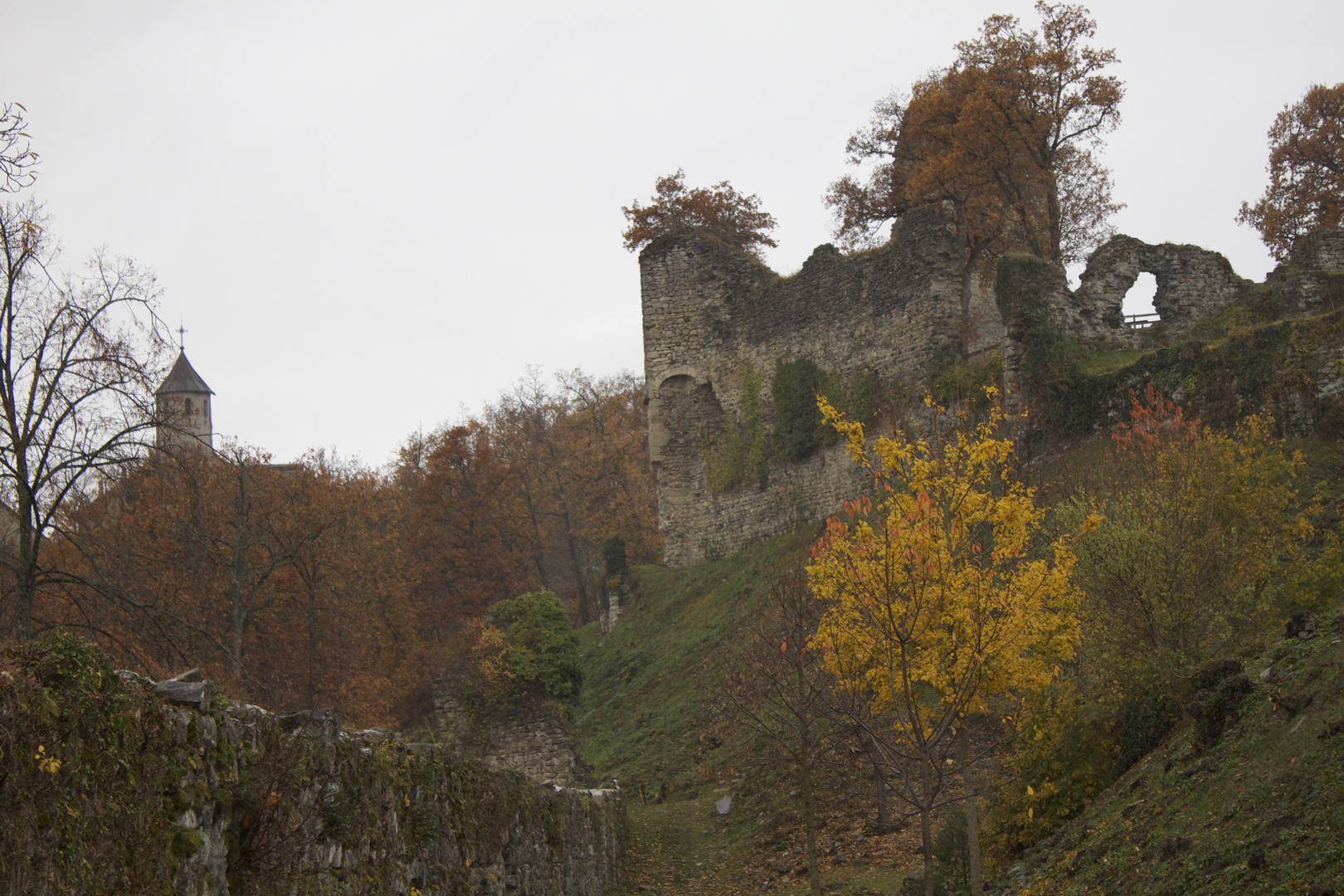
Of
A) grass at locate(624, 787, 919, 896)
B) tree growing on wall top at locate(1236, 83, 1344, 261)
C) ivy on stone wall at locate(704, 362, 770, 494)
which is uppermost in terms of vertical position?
tree growing on wall top at locate(1236, 83, 1344, 261)

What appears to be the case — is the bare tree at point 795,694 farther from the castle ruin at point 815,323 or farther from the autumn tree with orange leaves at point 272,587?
the castle ruin at point 815,323

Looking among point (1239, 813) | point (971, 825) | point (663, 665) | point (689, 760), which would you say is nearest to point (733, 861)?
point (689, 760)

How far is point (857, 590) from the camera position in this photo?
8.79 metres

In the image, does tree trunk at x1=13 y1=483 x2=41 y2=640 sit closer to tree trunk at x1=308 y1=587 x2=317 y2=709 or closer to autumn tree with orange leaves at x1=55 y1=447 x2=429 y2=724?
autumn tree with orange leaves at x1=55 y1=447 x2=429 y2=724

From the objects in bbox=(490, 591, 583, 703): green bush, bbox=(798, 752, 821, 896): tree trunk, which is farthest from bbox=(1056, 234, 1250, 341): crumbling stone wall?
bbox=(798, 752, 821, 896): tree trunk

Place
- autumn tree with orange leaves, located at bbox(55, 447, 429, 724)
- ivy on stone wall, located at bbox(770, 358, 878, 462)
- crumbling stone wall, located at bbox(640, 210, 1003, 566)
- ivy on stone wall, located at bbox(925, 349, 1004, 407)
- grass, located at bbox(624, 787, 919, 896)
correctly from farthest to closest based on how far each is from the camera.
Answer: ivy on stone wall, located at bbox(770, 358, 878, 462) < crumbling stone wall, located at bbox(640, 210, 1003, 566) < ivy on stone wall, located at bbox(925, 349, 1004, 407) < autumn tree with orange leaves, located at bbox(55, 447, 429, 724) < grass, located at bbox(624, 787, 919, 896)

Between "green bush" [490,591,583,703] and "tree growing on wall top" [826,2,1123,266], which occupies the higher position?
"tree growing on wall top" [826,2,1123,266]

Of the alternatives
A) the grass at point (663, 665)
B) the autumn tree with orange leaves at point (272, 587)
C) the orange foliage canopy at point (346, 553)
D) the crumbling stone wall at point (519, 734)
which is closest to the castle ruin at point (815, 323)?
the grass at point (663, 665)

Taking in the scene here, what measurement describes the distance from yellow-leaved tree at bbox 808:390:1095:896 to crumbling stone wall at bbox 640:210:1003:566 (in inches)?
584

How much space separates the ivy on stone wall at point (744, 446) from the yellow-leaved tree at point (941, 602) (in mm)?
17262

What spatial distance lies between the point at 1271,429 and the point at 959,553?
414 inches

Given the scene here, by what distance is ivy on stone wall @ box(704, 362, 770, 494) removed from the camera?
27.9m

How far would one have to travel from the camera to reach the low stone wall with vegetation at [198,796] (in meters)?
3.87

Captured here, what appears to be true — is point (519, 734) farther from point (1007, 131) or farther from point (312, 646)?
point (1007, 131)
